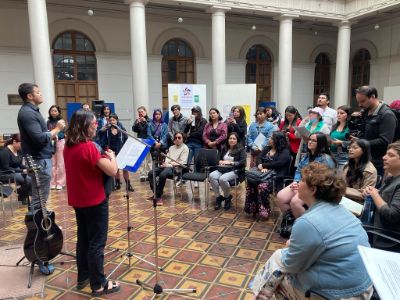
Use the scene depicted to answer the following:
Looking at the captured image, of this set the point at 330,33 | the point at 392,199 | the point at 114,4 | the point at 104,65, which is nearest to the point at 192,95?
the point at 104,65

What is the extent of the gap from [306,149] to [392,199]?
186cm

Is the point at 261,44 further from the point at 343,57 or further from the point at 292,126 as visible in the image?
the point at 292,126

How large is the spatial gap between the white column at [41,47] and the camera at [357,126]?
7.18m

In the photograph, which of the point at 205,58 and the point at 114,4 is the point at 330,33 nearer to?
the point at 205,58

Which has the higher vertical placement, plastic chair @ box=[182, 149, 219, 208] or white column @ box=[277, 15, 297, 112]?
white column @ box=[277, 15, 297, 112]

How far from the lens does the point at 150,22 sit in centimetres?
1153

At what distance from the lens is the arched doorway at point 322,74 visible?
15.0 meters

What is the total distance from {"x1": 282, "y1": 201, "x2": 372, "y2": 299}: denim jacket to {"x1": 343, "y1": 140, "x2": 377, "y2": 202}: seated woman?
1.58 meters

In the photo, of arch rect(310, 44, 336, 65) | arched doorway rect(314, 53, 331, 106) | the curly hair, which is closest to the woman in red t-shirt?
the curly hair

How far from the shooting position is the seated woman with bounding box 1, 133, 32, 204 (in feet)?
16.8

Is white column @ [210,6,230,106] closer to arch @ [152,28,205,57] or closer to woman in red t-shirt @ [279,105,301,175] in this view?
arch @ [152,28,205,57]

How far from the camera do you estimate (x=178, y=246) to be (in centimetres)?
370

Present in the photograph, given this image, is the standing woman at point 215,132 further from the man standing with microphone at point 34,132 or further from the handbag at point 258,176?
the man standing with microphone at point 34,132

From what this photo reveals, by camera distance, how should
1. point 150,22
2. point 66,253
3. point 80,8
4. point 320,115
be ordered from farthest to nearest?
point 150,22
point 80,8
point 320,115
point 66,253
